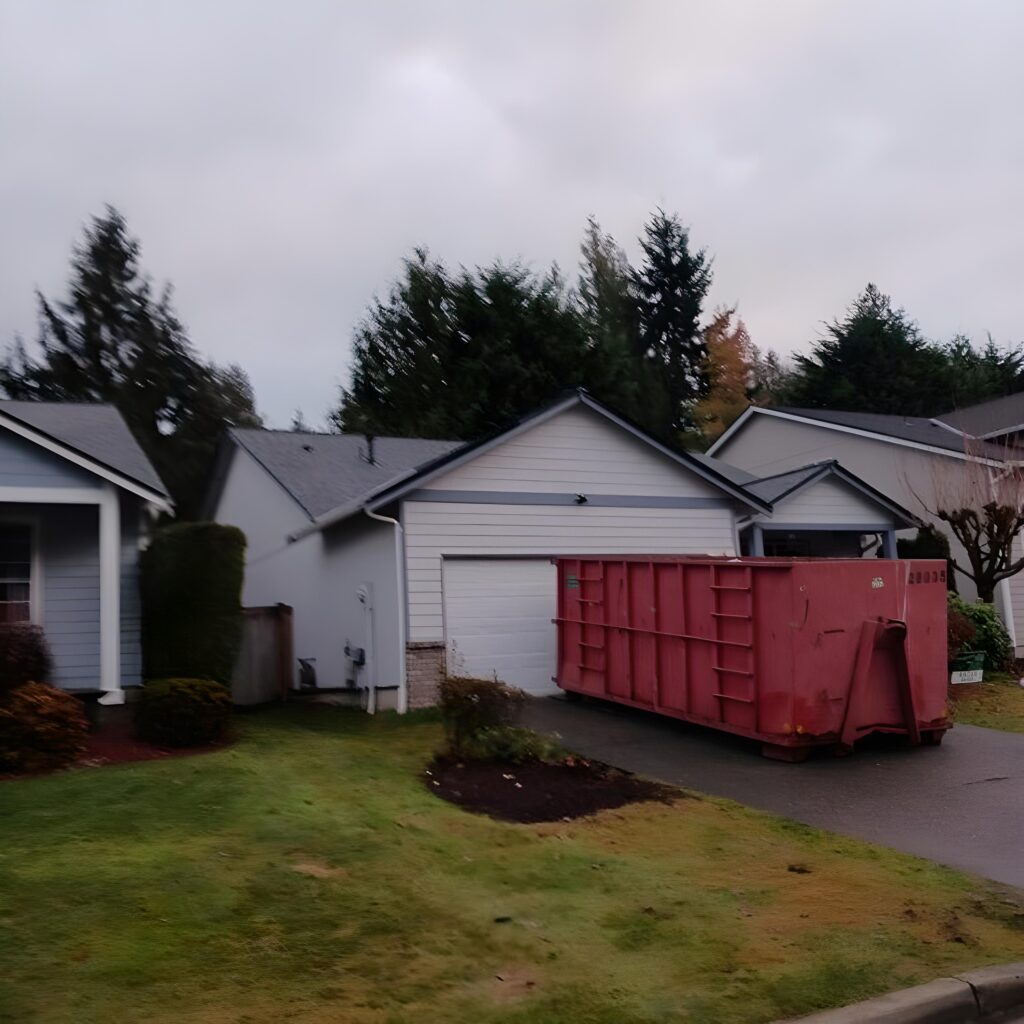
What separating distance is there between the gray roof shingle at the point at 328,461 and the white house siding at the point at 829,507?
6133 mm

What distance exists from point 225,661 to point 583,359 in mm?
24703

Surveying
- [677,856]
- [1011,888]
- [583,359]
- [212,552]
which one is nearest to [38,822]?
[677,856]

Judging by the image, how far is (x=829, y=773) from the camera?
398 inches

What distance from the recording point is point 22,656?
1042 centimetres

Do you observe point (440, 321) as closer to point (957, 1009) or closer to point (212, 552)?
point (212, 552)

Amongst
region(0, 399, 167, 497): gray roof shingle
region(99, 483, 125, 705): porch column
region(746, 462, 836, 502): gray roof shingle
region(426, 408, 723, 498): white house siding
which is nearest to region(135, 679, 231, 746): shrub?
region(99, 483, 125, 705): porch column

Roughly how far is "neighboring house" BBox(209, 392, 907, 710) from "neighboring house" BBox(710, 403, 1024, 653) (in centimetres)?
405

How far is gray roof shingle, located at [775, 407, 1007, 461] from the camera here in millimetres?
20655

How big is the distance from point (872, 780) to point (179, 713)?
6.80 metres

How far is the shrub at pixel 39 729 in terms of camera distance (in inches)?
351

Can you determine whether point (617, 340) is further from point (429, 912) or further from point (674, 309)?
point (429, 912)

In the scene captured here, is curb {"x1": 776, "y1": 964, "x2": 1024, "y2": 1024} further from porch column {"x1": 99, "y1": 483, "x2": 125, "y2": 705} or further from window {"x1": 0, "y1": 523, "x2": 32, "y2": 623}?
window {"x1": 0, "y1": 523, "x2": 32, "y2": 623}

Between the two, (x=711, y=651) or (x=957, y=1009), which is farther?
(x=711, y=651)

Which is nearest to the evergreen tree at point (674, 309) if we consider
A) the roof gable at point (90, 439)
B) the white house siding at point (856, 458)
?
the white house siding at point (856, 458)
